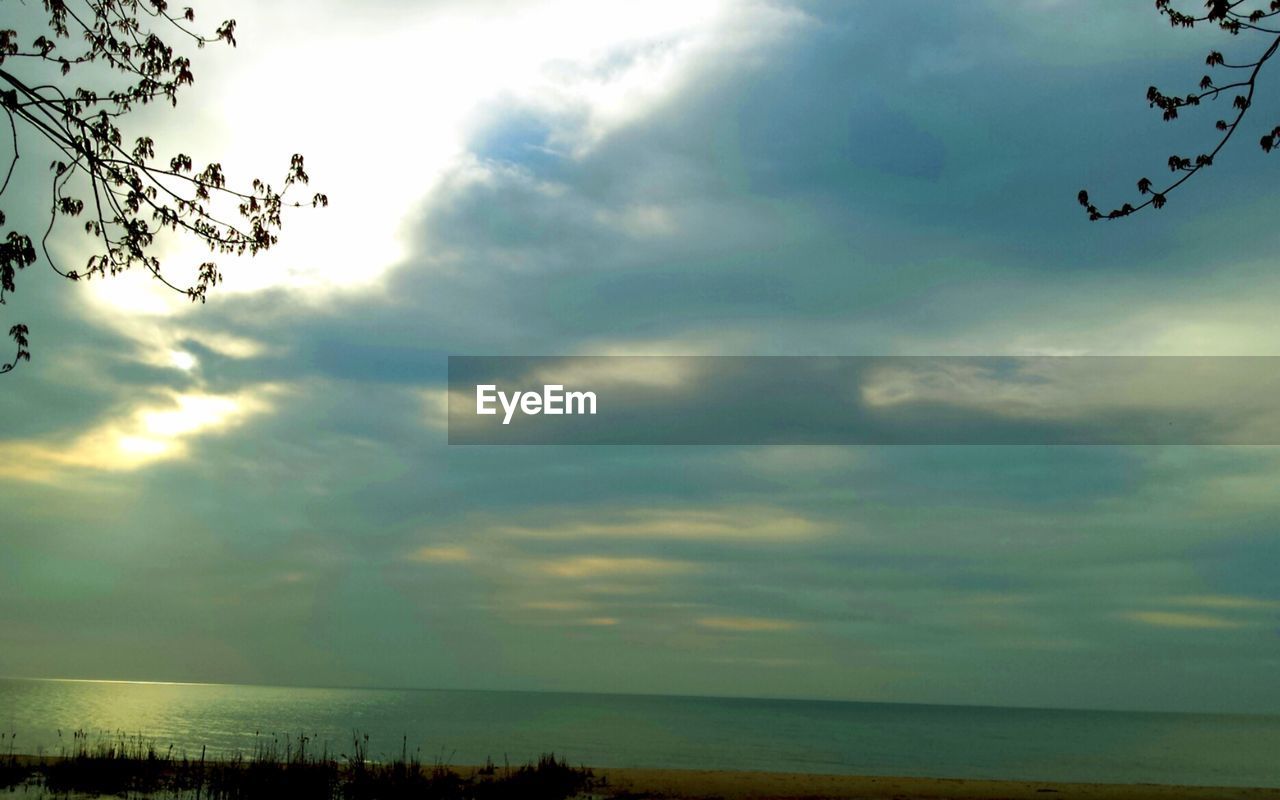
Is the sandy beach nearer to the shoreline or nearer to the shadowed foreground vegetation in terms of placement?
the shoreline

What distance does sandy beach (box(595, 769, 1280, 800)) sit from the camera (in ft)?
80.9

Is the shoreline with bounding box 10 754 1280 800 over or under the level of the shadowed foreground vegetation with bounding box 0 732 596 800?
under

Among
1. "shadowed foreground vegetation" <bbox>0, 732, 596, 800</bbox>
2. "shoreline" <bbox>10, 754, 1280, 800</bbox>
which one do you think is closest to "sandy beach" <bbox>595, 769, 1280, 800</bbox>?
"shoreline" <bbox>10, 754, 1280, 800</bbox>

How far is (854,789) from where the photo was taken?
26953mm

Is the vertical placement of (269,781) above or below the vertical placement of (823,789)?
above

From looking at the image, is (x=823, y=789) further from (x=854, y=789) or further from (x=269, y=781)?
(x=269, y=781)

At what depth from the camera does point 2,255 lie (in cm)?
1035

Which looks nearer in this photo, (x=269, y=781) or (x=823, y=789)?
(x=269, y=781)

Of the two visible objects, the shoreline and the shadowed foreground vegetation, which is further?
the shoreline

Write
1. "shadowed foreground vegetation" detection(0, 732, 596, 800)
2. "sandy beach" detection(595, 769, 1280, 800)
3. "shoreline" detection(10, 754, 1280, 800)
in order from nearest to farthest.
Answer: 1. "shadowed foreground vegetation" detection(0, 732, 596, 800)
2. "shoreline" detection(10, 754, 1280, 800)
3. "sandy beach" detection(595, 769, 1280, 800)

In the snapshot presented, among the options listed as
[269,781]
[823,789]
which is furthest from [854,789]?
[269,781]

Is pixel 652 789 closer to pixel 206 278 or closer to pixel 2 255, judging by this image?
pixel 206 278

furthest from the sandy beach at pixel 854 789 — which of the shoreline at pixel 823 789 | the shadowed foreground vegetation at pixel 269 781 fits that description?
the shadowed foreground vegetation at pixel 269 781

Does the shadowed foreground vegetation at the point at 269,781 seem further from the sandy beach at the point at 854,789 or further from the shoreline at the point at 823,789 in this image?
the sandy beach at the point at 854,789
